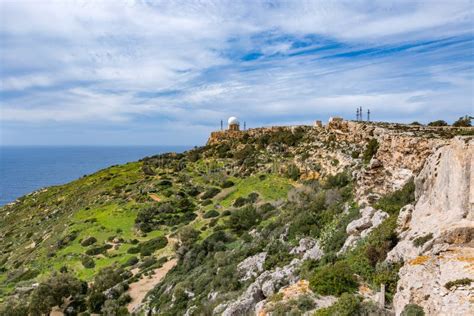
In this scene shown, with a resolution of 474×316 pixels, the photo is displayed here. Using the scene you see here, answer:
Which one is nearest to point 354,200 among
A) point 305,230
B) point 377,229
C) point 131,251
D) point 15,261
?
point 305,230

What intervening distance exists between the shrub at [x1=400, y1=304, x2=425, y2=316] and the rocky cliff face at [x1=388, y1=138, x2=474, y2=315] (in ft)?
0.41

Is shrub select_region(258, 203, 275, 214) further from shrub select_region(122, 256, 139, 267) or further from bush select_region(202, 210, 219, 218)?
shrub select_region(122, 256, 139, 267)

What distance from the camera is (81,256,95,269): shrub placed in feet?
110

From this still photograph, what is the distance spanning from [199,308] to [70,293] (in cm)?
1450

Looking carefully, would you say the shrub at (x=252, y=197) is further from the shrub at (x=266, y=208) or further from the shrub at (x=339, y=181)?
the shrub at (x=339, y=181)

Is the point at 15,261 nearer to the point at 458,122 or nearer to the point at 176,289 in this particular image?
the point at 176,289

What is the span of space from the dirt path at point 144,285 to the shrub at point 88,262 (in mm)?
8329

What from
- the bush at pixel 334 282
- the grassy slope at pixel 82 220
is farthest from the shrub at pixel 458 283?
the grassy slope at pixel 82 220

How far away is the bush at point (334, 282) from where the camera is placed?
1153 centimetres

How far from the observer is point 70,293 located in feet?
89.0

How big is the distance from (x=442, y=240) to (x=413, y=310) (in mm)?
2814

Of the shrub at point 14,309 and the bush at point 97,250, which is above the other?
the bush at point 97,250

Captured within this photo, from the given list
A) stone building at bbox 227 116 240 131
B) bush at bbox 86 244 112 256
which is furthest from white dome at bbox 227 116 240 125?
bush at bbox 86 244 112 256

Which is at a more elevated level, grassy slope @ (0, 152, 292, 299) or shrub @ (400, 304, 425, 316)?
shrub @ (400, 304, 425, 316)
